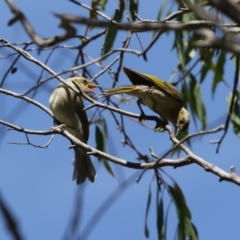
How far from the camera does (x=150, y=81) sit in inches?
227

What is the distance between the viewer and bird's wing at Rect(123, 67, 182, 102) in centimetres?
550

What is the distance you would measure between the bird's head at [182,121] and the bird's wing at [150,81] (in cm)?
17

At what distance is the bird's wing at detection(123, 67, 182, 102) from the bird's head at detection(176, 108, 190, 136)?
17 centimetres

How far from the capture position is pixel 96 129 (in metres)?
5.73

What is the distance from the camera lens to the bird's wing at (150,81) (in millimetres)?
5500

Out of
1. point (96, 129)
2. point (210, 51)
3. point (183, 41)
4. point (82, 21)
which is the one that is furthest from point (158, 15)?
point (82, 21)

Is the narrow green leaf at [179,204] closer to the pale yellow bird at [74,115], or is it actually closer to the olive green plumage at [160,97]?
the olive green plumage at [160,97]

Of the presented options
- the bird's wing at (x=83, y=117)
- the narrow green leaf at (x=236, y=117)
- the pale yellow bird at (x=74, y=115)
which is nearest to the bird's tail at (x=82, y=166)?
the pale yellow bird at (x=74, y=115)

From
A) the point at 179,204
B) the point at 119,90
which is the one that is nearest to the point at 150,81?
the point at 119,90

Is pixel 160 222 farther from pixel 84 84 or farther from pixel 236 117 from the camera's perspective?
pixel 84 84

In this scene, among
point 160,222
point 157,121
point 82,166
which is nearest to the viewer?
point 160,222

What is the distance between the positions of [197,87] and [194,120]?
388 mm

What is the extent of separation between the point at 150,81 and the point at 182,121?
0.50 metres

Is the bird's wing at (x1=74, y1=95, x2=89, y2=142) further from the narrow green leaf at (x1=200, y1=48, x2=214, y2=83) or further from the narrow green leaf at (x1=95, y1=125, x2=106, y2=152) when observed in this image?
the narrow green leaf at (x1=200, y1=48, x2=214, y2=83)
